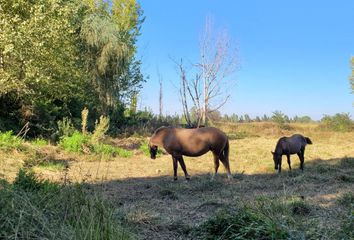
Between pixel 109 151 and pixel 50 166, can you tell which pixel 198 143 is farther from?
pixel 109 151

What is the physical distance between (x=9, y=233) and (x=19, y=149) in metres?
8.58

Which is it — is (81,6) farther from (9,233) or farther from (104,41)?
(9,233)

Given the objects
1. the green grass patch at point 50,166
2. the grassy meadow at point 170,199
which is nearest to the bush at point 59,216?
the grassy meadow at point 170,199

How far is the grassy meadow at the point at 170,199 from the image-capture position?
3.27 m

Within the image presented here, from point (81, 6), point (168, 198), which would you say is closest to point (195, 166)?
point (168, 198)

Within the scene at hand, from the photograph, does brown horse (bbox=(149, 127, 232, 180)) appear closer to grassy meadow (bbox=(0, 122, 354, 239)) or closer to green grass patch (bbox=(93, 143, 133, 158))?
grassy meadow (bbox=(0, 122, 354, 239))

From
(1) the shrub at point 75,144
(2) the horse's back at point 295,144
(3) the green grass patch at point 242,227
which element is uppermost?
(1) the shrub at point 75,144

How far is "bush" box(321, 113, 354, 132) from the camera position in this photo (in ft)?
102

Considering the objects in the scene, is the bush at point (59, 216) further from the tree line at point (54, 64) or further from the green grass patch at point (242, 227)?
the tree line at point (54, 64)

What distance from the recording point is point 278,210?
167 inches

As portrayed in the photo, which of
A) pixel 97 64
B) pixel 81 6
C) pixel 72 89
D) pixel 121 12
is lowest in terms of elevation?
pixel 72 89

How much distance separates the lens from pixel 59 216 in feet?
11.2

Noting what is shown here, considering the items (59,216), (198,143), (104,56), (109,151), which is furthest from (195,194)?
(104,56)

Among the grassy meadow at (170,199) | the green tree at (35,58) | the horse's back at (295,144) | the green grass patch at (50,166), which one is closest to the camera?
the grassy meadow at (170,199)
